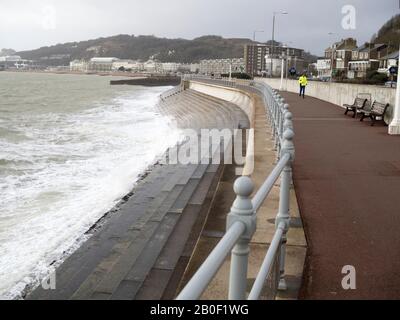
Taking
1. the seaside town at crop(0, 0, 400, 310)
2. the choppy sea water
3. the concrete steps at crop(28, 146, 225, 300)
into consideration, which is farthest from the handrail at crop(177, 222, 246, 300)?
the choppy sea water

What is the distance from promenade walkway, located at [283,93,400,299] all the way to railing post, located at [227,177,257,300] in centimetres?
181

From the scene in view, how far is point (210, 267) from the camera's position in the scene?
1.73 meters

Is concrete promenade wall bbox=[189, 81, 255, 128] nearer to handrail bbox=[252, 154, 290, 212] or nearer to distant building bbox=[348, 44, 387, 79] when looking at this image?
handrail bbox=[252, 154, 290, 212]

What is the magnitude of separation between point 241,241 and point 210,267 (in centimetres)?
44

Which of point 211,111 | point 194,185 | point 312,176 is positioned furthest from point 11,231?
point 211,111

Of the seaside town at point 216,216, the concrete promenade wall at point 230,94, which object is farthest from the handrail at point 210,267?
the concrete promenade wall at point 230,94

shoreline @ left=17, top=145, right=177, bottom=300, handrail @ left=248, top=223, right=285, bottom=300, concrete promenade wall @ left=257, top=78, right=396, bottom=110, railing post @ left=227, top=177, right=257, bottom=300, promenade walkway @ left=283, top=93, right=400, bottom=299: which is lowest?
shoreline @ left=17, top=145, right=177, bottom=300

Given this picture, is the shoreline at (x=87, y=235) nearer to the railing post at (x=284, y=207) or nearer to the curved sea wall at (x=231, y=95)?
the railing post at (x=284, y=207)

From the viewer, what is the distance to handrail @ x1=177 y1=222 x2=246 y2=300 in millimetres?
1591

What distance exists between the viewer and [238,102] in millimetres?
36844

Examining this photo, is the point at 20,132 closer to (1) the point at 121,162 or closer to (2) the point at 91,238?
(1) the point at 121,162

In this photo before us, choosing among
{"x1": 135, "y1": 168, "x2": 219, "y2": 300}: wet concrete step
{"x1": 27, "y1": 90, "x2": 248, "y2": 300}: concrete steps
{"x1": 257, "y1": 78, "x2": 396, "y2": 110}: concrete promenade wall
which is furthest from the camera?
{"x1": 257, "y1": 78, "x2": 396, "y2": 110}: concrete promenade wall

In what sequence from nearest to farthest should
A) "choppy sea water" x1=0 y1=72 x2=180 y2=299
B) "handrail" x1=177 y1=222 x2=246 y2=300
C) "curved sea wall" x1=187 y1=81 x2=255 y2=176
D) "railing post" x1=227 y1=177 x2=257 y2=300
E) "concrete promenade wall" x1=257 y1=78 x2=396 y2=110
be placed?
"handrail" x1=177 y1=222 x2=246 y2=300
"railing post" x1=227 y1=177 x2=257 y2=300
"choppy sea water" x1=0 y1=72 x2=180 y2=299
"concrete promenade wall" x1=257 y1=78 x2=396 y2=110
"curved sea wall" x1=187 y1=81 x2=255 y2=176

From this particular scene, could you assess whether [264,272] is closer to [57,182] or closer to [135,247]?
[135,247]
